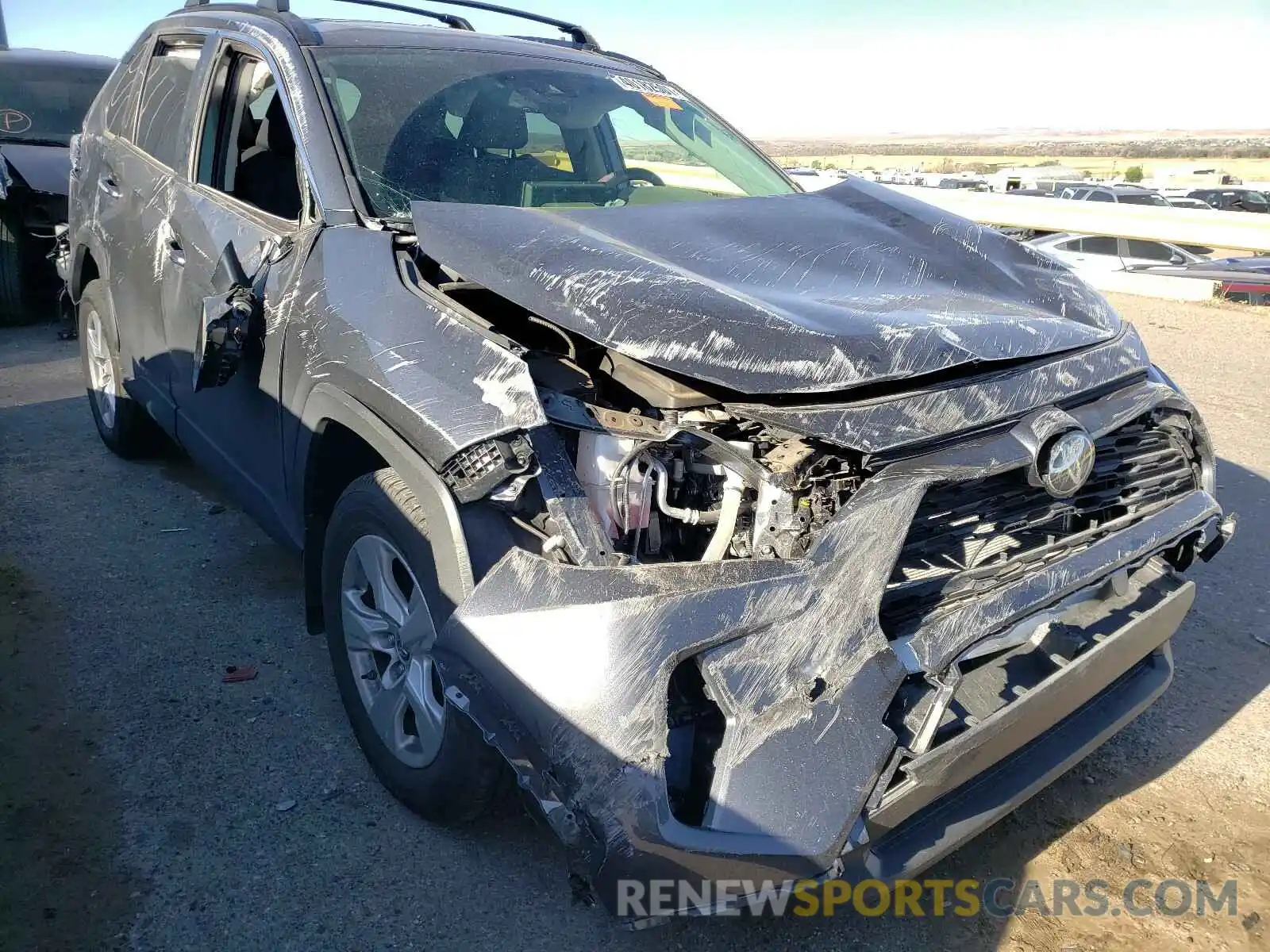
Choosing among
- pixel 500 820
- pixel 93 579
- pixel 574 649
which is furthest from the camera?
pixel 93 579

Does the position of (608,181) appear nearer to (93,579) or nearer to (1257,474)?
(93,579)

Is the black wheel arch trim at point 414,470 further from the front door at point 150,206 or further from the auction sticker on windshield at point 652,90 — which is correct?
the auction sticker on windshield at point 652,90

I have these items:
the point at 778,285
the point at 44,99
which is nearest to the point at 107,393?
the point at 778,285

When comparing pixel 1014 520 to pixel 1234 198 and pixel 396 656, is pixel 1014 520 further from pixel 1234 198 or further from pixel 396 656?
pixel 1234 198

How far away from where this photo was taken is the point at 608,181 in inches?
143

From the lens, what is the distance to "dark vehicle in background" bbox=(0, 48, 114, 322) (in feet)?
24.9

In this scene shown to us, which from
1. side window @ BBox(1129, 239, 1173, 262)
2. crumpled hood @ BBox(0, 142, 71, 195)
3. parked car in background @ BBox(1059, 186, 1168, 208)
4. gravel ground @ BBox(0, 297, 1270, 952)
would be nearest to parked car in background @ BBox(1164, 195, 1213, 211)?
parked car in background @ BBox(1059, 186, 1168, 208)

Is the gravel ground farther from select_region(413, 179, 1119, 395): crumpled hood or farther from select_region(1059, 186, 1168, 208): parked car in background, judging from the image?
select_region(1059, 186, 1168, 208): parked car in background

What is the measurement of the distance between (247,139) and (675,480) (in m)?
2.36

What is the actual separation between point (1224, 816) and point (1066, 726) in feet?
2.44

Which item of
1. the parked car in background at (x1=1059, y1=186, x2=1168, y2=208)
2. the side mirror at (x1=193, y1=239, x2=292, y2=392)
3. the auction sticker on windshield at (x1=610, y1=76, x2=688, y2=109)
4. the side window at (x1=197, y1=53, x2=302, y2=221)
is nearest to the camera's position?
the side mirror at (x1=193, y1=239, x2=292, y2=392)

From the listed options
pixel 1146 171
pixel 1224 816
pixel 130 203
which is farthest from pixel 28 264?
pixel 1146 171

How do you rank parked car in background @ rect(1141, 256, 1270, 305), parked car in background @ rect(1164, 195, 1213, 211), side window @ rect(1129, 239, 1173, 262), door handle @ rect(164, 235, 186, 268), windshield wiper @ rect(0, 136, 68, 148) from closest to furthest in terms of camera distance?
1. door handle @ rect(164, 235, 186, 268)
2. windshield wiper @ rect(0, 136, 68, 148)
3. parked car in background @ rect(1141, 256, 1270, 305)
4. side window @ rect(1129, 239, 1173, 262)
5. parked car in background @ rect(1164, 195, 1213, 211)

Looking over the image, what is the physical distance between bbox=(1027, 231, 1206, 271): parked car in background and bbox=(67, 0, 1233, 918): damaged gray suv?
10.8 meters
